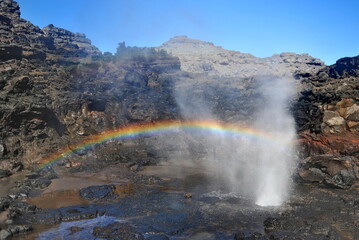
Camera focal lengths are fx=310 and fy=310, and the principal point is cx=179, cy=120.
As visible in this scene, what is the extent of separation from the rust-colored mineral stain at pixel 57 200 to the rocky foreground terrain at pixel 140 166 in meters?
0.04

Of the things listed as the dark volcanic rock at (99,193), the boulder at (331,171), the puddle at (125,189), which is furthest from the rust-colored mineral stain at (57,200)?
the boulder at (331,171)

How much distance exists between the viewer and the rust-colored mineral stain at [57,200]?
11.2 metres

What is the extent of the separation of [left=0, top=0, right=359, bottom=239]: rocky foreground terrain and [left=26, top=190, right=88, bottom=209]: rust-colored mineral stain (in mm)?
41

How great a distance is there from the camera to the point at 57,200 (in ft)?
38.7

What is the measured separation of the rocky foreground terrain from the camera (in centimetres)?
927

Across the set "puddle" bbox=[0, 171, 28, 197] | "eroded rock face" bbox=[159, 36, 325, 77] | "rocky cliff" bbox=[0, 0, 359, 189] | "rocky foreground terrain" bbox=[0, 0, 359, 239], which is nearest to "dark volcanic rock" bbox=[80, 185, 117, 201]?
"rocky foreground terrain" bbox=[0, 0, 359, 239]

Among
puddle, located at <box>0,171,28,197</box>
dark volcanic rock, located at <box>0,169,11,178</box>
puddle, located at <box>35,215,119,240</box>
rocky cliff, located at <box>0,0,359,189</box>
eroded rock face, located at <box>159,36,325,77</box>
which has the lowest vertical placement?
puddle, located at <box>35,215,119,240</box>

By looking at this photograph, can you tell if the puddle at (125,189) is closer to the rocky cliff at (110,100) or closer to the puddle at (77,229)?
the puddle at (77,229)

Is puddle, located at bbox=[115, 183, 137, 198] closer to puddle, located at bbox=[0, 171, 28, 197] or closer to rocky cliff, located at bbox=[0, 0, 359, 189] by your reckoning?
puddle, located at bbox=[0, 171, 28, 197]

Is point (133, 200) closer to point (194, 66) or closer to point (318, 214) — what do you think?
point (318, 214)

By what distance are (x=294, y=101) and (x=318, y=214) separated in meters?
14.4

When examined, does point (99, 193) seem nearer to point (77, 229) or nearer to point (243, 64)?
point (77, 229)

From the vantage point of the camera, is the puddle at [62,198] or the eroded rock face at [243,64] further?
the eroded rock face at [243,64]

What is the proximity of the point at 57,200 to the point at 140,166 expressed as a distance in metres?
7.07
